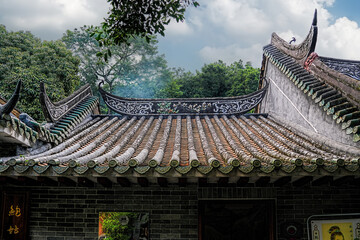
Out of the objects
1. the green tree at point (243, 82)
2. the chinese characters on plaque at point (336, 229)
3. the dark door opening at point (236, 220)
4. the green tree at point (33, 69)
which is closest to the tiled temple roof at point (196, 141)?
the dark door opening at point (236, 220)

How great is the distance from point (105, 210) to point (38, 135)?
164 cm

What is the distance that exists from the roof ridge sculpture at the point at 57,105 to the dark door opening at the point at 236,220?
3.26 m

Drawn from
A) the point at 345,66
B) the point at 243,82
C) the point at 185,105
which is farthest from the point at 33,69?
the point at 243,82

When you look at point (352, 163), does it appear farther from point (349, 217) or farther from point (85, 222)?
point (85, 222)

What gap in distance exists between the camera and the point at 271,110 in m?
8.89

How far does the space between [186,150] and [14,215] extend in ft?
9.99

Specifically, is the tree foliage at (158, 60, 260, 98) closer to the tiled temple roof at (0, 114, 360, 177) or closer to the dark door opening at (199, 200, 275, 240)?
the tiled temple roof at (0, 114, 360, 177)

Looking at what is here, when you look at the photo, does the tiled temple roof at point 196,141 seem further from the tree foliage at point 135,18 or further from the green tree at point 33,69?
the green tree at point 33,69

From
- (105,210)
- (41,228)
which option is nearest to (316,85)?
(105,210)

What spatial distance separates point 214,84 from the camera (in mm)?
28250

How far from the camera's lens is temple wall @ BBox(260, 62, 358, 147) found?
4.98 metres

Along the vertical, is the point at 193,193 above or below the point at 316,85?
below

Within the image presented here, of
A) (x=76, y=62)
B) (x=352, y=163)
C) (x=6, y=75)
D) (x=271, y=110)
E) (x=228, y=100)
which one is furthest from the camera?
(x=76, y=62)

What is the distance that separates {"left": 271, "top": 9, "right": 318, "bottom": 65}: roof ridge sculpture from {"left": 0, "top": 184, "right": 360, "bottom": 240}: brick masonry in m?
3.07
